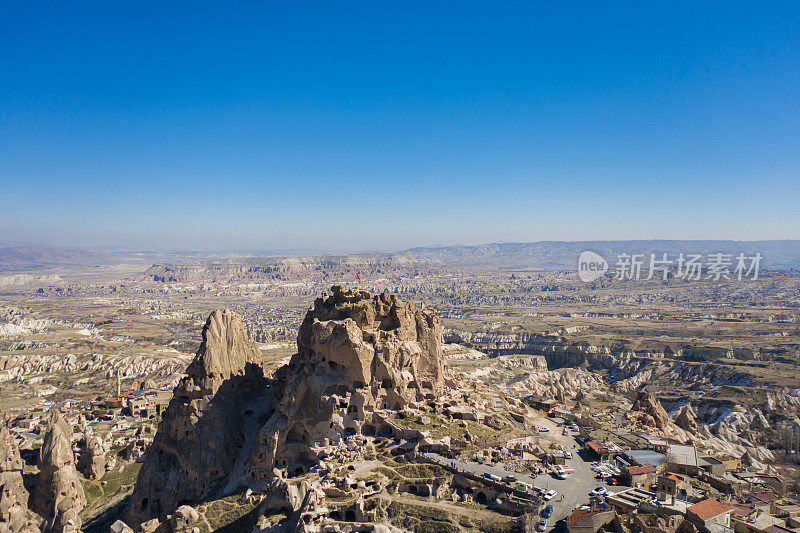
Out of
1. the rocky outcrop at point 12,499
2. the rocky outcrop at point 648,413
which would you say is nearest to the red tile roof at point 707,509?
the rocky outcrop at point 648,413

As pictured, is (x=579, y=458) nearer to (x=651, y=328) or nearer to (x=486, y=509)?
(x=486, y=509)

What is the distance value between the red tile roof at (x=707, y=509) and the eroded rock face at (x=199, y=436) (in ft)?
139

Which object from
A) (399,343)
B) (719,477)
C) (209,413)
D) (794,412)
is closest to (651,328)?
(794,412)

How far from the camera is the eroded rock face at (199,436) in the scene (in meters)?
52.0

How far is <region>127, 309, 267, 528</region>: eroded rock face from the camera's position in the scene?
52.0 metres

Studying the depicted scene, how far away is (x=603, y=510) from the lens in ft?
123

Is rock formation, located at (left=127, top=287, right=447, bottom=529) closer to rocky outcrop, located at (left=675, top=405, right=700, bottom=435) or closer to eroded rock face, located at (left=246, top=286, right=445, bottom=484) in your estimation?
eroded rock face, located at (left=246, top=286, right=445, bottom=484)

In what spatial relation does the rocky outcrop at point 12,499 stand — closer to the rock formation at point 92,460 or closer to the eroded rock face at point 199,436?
the rock formation at point 92,460

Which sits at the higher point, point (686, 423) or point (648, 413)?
point (648, 413)

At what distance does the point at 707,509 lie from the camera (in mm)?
37625

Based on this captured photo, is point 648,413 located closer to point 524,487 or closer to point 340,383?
point 524,487

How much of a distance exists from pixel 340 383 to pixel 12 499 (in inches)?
1524

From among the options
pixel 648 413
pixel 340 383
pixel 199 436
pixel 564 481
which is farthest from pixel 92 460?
pixel 648 413

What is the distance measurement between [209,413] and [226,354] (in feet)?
25.2
